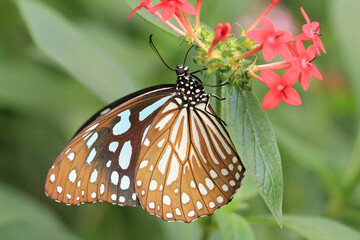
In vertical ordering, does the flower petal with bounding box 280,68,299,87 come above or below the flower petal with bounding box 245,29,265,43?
below

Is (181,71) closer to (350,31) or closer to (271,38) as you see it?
(271,38)

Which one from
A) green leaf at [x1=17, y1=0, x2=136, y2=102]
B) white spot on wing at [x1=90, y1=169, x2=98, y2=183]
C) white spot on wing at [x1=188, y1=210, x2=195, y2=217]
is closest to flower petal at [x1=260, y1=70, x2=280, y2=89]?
white spot on wing at [x1=188, y1=210, x2=195, y2=217]

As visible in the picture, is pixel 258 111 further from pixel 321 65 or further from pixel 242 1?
pixel 321 65

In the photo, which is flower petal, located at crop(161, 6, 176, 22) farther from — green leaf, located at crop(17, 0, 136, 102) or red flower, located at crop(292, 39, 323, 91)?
green leaf, located at crop(17, 0, 136, 102)

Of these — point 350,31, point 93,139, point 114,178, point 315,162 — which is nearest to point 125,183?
point 114,178

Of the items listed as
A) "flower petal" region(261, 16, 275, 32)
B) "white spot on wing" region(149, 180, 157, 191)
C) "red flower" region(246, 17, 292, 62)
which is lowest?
"white spot on wing" region(149, 180, 157, 191)

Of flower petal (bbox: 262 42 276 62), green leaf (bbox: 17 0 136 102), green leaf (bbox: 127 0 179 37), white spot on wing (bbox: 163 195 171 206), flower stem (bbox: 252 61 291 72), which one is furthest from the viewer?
green leaf (bbox: 17 0 136 102)
